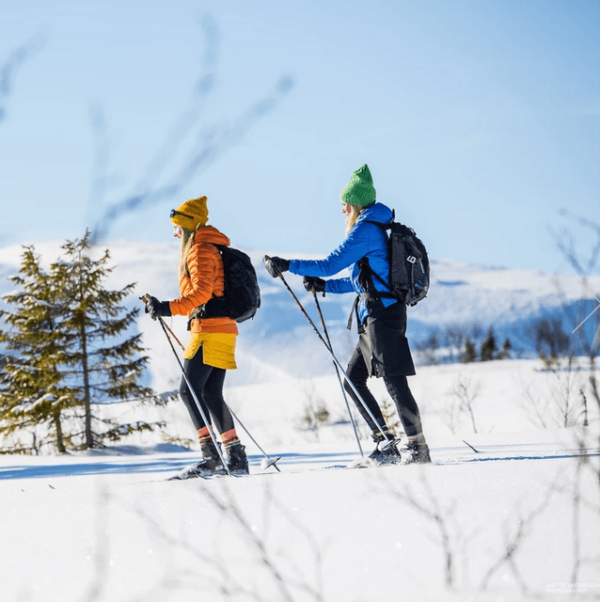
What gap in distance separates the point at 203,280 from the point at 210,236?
352 mm

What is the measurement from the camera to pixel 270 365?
7281 centimetres

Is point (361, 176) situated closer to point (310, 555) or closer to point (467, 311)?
point (310, 555)

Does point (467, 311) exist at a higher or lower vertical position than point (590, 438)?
higher

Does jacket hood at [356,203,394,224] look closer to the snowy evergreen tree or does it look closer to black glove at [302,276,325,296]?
black glove at [302,276,325,296]

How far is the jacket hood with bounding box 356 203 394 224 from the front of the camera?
417 centimetres

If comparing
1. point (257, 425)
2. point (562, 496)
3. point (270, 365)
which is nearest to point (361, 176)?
point (562, 496)

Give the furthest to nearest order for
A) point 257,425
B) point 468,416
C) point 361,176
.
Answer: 1. point 257,425
2. point 468,416
3. point 361,176

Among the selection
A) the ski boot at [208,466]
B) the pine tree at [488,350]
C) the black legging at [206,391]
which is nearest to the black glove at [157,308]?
the black legging at [206,391]

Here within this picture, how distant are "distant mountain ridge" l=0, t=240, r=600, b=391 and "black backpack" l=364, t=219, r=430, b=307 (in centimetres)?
5688

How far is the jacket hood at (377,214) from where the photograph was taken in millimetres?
4168

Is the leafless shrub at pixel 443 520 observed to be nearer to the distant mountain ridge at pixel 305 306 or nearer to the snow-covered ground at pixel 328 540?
the snow-covered ground at pixel 328 540

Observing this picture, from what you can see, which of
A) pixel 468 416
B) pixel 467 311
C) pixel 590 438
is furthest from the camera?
pixel 467 311

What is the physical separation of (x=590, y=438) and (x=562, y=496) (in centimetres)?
304

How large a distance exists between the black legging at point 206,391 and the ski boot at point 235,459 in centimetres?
12
